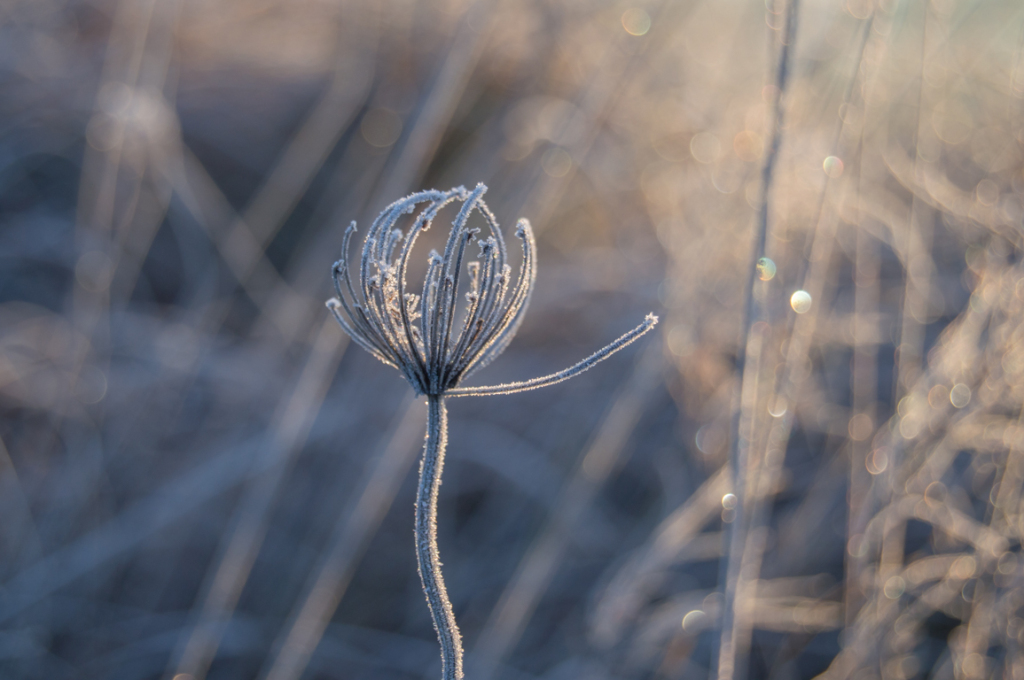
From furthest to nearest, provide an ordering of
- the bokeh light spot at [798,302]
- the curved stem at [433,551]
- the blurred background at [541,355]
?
the blurred background at [541,355] → the bokeh light spot at [798,302] → the curved stem at [433,551]

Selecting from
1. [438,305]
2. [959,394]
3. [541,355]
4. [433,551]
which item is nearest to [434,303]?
[438,305]

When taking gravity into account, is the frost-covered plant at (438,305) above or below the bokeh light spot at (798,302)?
below

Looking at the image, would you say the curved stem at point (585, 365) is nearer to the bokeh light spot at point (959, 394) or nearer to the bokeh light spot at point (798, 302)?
the bokeh light spot at point (798, 302)

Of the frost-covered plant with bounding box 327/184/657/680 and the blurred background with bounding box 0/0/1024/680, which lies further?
the blurred background with bounding box 0/0/1024/680

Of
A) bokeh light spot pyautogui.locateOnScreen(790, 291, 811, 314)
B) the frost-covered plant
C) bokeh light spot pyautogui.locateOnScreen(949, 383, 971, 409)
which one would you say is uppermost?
bokeh light spot pyautogui.locateOnScreen(790, 291, 811, 314)

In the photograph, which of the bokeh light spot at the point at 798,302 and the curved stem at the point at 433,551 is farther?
the bokeh light spot at the point at 798,302

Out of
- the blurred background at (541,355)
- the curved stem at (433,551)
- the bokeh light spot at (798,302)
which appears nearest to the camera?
the curved stem at (433,551)

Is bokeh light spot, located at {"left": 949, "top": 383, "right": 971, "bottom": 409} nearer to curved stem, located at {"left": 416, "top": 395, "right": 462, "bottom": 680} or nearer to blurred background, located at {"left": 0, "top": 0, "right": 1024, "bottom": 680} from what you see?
blurred background, located at {"left": 0, "top": 0, "right": 1024, "bottom": 680}

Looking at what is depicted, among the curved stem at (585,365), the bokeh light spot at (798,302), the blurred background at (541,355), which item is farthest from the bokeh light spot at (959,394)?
the curved stem at (585,365)

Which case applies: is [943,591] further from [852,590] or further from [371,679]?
[371,679]

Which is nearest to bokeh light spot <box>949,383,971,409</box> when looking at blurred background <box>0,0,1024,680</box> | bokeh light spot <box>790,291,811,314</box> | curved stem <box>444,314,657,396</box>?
blurred background <box>0,0,1024,680</box>
